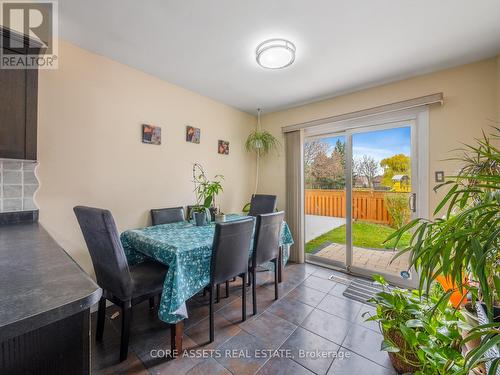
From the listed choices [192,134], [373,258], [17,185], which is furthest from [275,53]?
[373,258]

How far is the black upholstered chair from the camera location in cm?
138

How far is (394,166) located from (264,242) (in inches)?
75.1

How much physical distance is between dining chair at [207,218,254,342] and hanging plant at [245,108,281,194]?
2.01m

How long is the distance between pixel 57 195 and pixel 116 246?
95cm

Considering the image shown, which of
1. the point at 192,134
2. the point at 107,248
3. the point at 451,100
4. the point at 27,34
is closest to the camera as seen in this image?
the point at 107,248

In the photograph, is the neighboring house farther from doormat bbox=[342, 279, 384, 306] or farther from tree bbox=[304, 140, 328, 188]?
doormat bbox=[342, 279, 384, 306]

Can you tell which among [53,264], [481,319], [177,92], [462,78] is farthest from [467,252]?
[177,92]

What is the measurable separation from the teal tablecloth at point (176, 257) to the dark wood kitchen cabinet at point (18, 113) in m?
0.96

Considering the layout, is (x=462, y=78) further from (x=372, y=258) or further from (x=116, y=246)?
(x=116, y=246)

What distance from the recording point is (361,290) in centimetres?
248

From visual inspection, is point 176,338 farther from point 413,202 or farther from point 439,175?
point 439,175

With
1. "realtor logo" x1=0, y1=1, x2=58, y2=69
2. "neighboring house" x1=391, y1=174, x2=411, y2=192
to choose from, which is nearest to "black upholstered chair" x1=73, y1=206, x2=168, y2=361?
"realtor logo" x1=0, y1=1, x2=58, y2=69

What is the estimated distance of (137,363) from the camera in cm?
145

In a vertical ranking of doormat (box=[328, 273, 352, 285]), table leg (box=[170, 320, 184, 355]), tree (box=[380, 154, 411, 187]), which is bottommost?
doormat (box=[328, 273, 352, 285])
